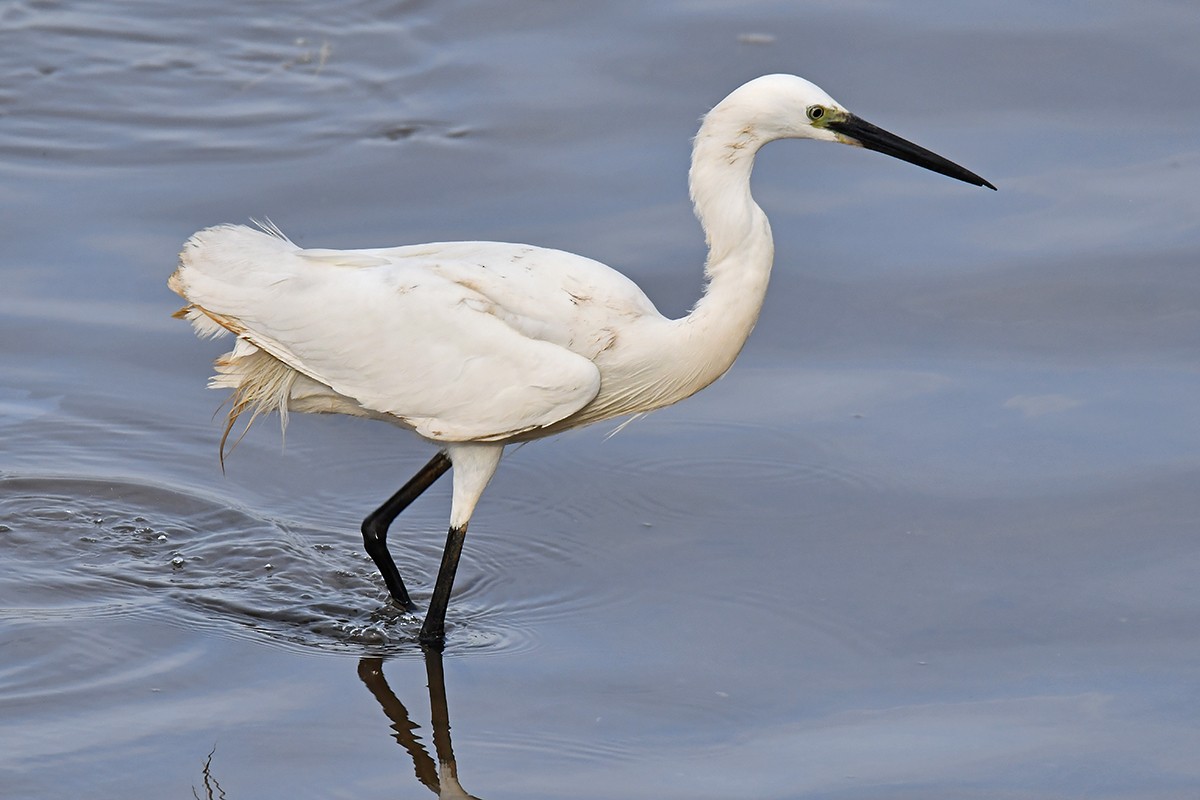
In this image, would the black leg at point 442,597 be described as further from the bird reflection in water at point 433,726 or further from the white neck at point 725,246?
the white neck at point 725,246

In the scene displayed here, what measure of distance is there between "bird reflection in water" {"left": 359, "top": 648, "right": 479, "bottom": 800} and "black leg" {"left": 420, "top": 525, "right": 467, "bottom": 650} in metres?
0.04

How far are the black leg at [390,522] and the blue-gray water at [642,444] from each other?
0.10m

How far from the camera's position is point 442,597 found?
5590 millimetres

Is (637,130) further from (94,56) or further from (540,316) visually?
(540,316)

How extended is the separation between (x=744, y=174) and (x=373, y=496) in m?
2.05

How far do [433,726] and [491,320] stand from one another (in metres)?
1.22

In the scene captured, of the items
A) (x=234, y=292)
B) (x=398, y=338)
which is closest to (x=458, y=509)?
(x=398, y=338)

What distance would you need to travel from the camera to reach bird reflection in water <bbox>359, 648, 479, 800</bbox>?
491cm

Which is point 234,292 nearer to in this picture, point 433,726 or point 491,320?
point 491,320

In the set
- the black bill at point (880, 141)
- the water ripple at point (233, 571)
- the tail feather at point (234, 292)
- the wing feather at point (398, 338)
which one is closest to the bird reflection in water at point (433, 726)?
the water ripple at point (233, 571)

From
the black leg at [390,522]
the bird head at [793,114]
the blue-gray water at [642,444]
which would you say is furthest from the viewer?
the black leg at [390,522]

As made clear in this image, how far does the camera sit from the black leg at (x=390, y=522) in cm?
583

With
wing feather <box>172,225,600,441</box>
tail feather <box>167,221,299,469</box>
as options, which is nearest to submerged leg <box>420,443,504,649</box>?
wing feather <box>172,225,600,441</box>

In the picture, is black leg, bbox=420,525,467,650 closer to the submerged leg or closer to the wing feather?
the submerged leg
